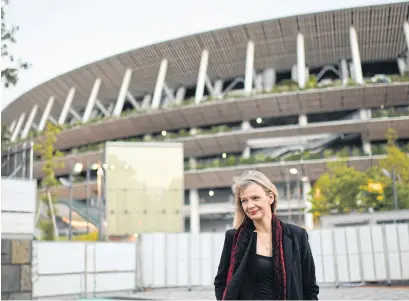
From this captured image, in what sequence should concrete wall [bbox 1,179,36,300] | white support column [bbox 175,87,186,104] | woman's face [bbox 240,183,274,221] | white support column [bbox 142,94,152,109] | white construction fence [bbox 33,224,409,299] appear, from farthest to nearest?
white support column [bbox 142,94,152,109] < white support column [bbox 175,87,186,104] < white construction fence [bbox 33,224,409,299] < concrete wall [bbox 1,179,36,300] < woman's face [bbox 240,183,274,221]

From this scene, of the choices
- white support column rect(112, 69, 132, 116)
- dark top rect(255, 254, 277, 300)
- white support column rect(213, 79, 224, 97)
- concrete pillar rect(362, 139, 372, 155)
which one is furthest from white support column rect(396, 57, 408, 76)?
dark top rect(255, 254, 277, 300)

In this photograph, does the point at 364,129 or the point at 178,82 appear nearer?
the point at 364,129

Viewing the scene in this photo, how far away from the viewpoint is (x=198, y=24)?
150ft

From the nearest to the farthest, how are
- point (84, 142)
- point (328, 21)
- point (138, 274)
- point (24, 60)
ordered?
1. point (24, 60)
2. point (138, 274)
3. point (328, 21)
4. point (84, 142)

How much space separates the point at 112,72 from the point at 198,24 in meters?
10.7

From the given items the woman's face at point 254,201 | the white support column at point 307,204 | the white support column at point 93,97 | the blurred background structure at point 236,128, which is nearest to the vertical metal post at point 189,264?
the blurred background structure at point 236,128

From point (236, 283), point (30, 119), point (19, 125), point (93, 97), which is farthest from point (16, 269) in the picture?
point (19, 125)

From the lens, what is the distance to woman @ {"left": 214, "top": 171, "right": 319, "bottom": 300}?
303cm

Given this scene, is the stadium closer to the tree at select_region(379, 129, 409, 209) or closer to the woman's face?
the tree at select_region(379, 129, 409, 209)

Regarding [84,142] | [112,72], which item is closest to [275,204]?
[112,72]

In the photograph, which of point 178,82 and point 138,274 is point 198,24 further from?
point 138,274

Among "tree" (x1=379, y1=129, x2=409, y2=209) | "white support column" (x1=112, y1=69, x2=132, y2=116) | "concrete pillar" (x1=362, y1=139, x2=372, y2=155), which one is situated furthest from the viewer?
"white support column" (x1=112, y1=69, x2=132, y2=116)

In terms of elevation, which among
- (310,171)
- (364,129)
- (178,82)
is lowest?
(310,171)

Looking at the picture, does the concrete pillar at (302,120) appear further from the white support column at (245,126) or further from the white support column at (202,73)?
the white support column at (202,73)
